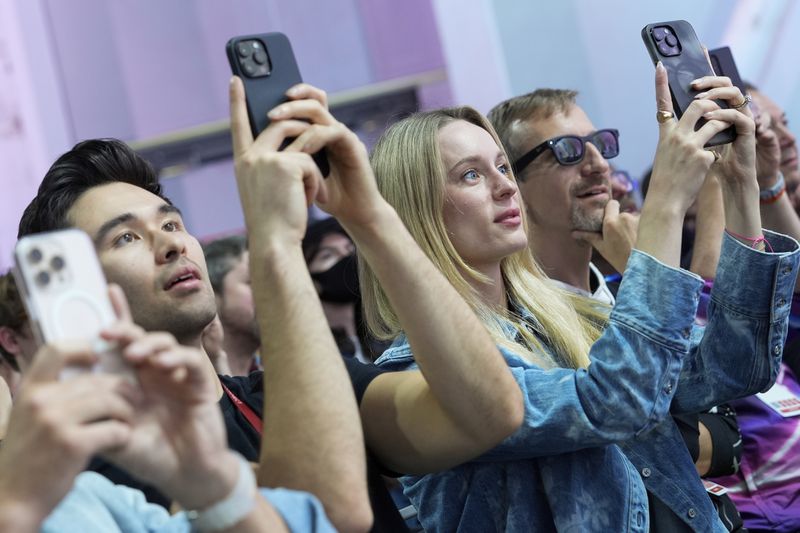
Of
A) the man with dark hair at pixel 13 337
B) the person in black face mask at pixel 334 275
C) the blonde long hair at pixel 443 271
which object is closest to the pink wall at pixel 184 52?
the person in black face mask at pixel 334 275

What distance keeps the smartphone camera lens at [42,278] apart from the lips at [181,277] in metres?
0.74

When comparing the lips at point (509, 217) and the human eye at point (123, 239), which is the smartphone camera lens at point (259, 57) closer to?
the human eye at point (123, 239)

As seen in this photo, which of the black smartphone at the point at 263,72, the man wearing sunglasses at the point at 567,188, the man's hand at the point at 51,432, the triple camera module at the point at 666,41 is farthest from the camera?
the man wearing sunglasses at the point at 567,188

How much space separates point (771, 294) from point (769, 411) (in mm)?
634

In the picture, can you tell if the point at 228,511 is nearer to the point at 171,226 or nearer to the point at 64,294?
the point at 64,294

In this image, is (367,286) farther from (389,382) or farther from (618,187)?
(618,187)

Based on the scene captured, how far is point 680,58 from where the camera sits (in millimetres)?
1925

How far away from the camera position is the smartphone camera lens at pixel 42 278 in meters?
0.96

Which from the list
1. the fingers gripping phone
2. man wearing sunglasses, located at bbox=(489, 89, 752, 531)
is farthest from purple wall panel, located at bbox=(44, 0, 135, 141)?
the fingers gripping phone

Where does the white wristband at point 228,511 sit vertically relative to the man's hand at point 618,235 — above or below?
above

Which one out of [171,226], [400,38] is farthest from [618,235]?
[400,38]

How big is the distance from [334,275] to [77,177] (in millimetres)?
1647

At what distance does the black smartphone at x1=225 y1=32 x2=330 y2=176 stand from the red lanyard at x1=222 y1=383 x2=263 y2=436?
0.43 metres

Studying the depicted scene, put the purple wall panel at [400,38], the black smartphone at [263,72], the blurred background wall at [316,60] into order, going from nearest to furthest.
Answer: the black smartphone at [263,72] → the blurred background wall at [316,60] → the purple wall panel at [400,38]
